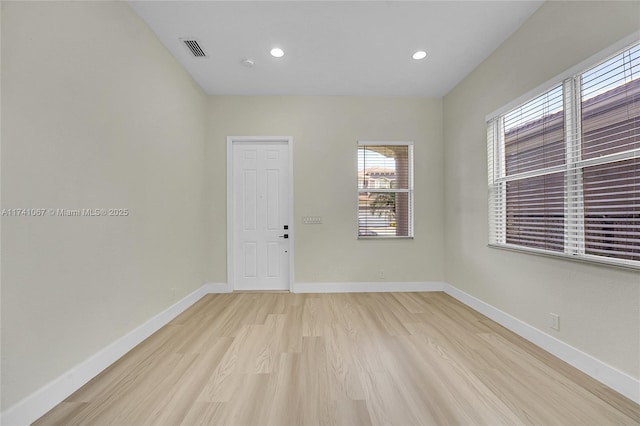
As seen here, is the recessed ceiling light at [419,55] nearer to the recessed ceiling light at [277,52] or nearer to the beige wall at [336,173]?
the beige wall at [336,173]

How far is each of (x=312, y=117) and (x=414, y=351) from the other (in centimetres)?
318

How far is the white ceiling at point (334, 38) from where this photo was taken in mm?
2025

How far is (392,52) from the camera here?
101 inches

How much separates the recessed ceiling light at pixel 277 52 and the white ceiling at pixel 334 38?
0.19 ft

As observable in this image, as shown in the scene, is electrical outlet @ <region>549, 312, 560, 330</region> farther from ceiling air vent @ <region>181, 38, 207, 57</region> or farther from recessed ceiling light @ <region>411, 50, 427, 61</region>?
ceiling air vent @ <region>181, 38, 207, 57</region>

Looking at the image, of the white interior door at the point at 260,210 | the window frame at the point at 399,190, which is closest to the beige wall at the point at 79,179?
the white interior door at the point at 260,210

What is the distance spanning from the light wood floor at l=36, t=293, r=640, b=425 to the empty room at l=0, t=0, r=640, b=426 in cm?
2

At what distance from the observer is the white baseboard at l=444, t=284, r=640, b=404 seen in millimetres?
1446

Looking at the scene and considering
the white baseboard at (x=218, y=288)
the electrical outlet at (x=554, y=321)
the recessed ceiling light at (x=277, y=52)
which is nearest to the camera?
the electrical outlet at (x=554, y=321)

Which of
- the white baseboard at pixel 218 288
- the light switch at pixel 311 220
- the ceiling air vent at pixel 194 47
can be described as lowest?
the white baseboard at pixel 218 288

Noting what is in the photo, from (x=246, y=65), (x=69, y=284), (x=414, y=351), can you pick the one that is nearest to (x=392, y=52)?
(x=246, y=65)

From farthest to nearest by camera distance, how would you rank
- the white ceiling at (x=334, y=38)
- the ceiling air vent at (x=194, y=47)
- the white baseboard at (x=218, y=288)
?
the white baseboard at (x=218, y=288), the ceiling air vent at (x=194, y=47), the white ceiling at (x=334, y=38)

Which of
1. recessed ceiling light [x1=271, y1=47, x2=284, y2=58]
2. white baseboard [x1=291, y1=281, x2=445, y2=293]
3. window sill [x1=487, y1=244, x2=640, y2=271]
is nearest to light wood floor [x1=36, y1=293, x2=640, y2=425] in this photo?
window sill [x1=487, y1=244, x2=640, y2=271]

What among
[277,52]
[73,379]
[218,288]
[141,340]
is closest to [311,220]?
[218,288]
